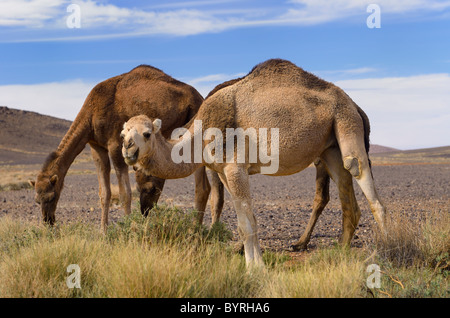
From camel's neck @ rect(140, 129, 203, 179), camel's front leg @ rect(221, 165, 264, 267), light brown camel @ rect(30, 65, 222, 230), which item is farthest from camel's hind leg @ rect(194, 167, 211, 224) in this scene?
camel's front leg @ rect(221, 165, 264, 267)

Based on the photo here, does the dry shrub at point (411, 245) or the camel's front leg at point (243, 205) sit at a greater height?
the camel's front leg at point (243, 205)

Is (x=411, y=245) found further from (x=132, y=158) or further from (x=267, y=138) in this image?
(x=132, y=158)

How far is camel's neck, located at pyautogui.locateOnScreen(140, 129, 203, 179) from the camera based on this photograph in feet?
21.6

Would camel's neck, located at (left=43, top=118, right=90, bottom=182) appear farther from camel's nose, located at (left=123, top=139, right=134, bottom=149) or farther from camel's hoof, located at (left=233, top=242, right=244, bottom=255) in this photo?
camel's nose, located at (left=123, top=139, right=134, bottom=149)

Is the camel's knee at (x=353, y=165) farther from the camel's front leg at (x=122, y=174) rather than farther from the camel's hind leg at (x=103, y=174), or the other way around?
the camel's hind leg at (x=103, y=174)

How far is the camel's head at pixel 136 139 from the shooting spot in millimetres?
6184

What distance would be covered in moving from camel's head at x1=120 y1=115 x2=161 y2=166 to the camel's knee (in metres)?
2.88

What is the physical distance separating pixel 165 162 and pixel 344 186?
2.91m

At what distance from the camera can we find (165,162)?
6707 millimetres

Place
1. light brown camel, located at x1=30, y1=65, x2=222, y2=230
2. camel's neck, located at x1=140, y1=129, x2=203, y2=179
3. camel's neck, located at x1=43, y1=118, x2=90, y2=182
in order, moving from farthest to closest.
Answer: camel's neck, located at x1=43, y1=118, x2=90, y2=182 → light brown camel, located at x1=30, y1=65, x2=222, y2=230 → camel's neck, located at x1=140, y1=129, x2=203, y2=179

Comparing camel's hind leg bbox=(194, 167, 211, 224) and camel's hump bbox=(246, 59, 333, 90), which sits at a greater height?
camel's hump bbox=(246, 59, 333, 90)

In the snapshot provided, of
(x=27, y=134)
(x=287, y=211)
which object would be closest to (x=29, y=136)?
(x=27, y=134)

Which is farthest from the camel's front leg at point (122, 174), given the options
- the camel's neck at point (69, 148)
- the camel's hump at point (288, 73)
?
the camel's hump at point (288, 73)
